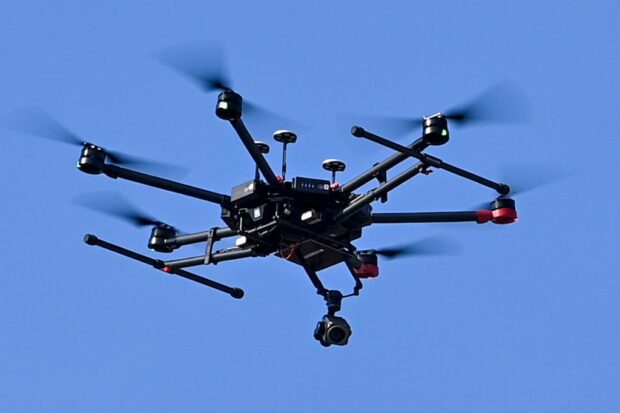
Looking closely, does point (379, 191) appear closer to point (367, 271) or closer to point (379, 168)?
point (379, 168)

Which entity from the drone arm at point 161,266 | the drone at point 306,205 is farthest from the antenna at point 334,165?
the drone arm at point 161,266

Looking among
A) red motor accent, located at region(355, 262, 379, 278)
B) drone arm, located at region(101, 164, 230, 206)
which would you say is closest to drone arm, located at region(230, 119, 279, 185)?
drone arm, located at region(101, 164, 230, 206)

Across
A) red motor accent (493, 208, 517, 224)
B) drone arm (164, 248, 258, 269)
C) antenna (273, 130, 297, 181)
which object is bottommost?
drone arm (164, 248, 258, 269)

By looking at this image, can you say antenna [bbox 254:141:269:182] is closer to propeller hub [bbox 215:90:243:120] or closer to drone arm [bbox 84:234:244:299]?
propeller hub [bbox 215:90:243:120]

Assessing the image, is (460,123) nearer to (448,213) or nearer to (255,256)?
(448,213)

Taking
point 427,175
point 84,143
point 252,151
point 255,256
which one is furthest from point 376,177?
point 84,143

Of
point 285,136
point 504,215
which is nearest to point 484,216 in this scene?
point 504,215

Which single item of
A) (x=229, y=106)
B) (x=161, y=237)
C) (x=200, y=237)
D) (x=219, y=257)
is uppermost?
(x=229, y=106)

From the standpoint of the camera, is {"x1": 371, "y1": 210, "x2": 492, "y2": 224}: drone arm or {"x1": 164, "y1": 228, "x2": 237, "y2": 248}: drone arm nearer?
{"x1": 371, "y1": 210, "x2": 492, "y2": 224}: drone arm
